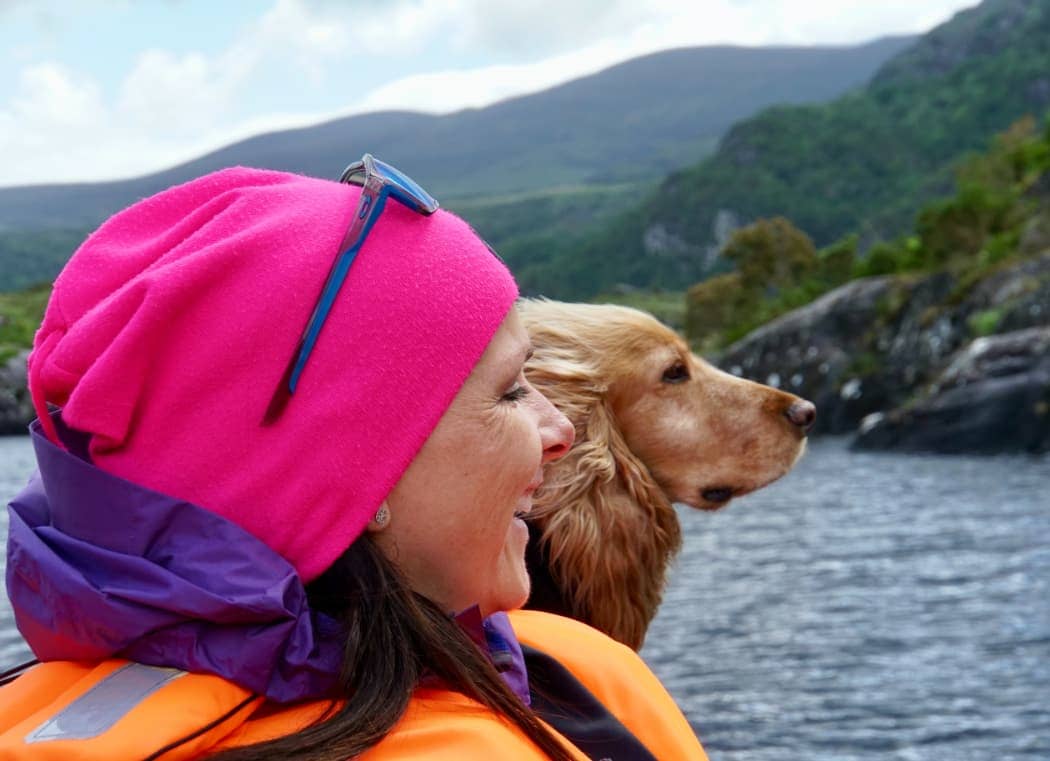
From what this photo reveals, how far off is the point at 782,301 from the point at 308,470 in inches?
2869

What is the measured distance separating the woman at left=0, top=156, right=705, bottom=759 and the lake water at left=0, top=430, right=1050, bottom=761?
7183 millimetres

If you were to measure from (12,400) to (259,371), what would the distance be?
96.0 metres

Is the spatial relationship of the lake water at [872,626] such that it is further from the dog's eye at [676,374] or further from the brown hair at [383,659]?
the brown hair at [383,659]

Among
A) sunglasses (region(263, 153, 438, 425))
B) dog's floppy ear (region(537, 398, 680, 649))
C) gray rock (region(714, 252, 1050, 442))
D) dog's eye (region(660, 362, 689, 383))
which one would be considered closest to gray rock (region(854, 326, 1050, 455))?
gray rock (region(714, 252, 1050, 442))

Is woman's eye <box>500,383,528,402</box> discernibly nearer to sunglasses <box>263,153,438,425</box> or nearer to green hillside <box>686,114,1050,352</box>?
sunglasses <box>263,153,438,425</box>

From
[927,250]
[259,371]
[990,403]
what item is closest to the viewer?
[259,371]

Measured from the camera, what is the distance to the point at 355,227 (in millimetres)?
1901

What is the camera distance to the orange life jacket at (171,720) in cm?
153

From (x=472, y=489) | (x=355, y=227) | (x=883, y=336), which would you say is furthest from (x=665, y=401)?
(x=883, y=336)

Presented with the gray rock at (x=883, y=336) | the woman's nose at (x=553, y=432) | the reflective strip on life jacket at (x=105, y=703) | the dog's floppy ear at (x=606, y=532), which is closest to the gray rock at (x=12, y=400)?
the gray rock at (x=883, y=336)

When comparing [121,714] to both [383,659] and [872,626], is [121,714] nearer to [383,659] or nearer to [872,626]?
[383,659]

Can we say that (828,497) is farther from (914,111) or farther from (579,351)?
(914,111)

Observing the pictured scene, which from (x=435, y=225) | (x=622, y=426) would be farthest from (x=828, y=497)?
(x=435, y=225)

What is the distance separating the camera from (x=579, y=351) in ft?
13.9
